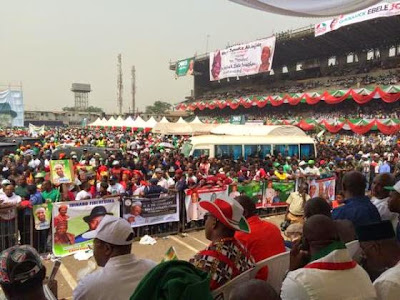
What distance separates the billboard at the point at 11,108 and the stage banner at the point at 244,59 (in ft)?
88.0

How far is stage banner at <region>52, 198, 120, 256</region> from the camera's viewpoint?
724 centimetres

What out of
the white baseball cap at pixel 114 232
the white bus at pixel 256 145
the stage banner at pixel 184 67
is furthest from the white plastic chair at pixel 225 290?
the stage banner at pixel 184 67

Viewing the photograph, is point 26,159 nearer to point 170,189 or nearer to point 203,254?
point 170,189

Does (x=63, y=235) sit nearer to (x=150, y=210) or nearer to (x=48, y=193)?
(x=48, y=193)

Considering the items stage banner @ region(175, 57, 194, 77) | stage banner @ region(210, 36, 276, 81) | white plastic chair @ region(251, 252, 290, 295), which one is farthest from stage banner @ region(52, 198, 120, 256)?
stage banner @ region(175, 57, 194, 77)

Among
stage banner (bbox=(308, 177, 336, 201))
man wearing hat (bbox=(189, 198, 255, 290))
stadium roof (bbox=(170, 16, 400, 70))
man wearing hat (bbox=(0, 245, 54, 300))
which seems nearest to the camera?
man wearing hat (bbox=(0, 245, 54, 300))

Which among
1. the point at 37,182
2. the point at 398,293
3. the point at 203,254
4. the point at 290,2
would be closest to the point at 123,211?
the point at 37,182

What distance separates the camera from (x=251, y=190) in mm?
10352

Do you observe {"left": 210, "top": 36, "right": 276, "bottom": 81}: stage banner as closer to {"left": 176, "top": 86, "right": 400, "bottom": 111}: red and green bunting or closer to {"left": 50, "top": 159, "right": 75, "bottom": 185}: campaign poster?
{"left": 176, "top": 86, "right": 400, "bottom": 111}: red and green bunting

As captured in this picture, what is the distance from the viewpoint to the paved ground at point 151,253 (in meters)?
A: 6.21

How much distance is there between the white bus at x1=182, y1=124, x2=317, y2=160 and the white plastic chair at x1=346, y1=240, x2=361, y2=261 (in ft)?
44.8

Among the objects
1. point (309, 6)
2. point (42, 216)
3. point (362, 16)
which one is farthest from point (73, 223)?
point (362, 16)

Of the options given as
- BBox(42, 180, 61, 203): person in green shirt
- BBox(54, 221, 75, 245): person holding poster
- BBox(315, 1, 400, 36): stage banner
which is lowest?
BBox(54, 221, 75, 245): person holding poster

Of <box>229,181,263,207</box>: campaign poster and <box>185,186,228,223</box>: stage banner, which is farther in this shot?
<box>229,181,263,207</box>: campaign poster
